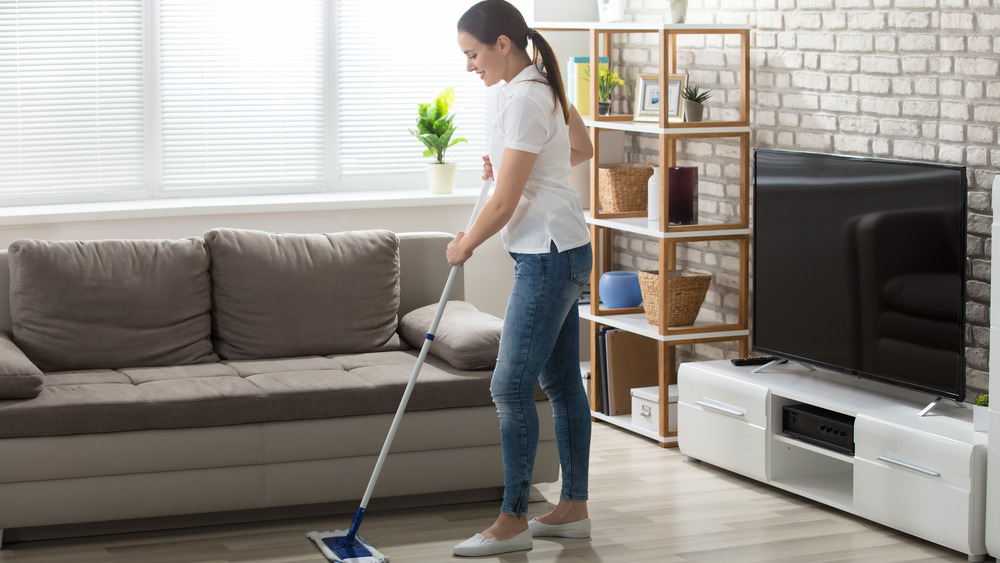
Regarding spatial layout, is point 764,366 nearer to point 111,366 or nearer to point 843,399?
point 843,399

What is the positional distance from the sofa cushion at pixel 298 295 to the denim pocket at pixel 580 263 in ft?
4.02

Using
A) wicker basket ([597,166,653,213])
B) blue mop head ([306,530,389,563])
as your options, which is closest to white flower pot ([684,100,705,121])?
wicker basket ([597,166,653,213])

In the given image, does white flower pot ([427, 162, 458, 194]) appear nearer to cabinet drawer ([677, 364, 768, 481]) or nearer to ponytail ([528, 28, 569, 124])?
cabinet drawer ([677, 364, 768, 481])

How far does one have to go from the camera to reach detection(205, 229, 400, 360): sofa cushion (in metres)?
4.26

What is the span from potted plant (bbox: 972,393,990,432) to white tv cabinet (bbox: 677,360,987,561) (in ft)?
0.10

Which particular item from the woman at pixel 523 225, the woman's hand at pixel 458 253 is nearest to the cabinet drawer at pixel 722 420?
the woman at pixel 523 225

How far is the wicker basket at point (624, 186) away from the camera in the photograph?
5.03 meters

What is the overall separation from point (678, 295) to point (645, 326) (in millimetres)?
202

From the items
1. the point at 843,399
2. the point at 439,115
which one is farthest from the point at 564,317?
the point at 439,115

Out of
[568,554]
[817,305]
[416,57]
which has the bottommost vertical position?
[568,554]

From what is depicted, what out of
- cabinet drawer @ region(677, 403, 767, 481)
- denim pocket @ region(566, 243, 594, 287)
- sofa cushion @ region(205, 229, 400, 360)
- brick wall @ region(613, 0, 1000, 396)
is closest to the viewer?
denim pocket @ region(566, 243, 594, 287)

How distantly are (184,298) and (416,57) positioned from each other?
80.0 inches

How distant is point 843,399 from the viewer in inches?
154

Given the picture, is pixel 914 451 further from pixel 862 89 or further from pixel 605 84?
pixel 605 84
